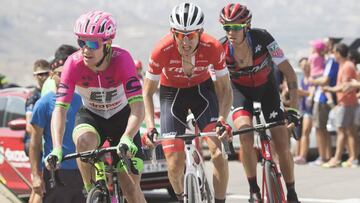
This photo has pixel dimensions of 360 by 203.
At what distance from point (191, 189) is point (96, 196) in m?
1.36

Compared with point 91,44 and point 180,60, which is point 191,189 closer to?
point 180,60

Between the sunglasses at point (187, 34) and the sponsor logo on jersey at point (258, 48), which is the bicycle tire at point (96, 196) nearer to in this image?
the sunglasses at point (187, 34)

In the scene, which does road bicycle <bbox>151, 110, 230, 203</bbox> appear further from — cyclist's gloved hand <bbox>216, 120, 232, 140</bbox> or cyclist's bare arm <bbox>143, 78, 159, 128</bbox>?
cyclist's bare arm <bbox>143, 78, 159, 128</bbox>

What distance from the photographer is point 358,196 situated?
12938 mm

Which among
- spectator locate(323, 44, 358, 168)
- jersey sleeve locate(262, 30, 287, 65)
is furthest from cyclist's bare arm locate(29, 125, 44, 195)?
spectator locate(323, 44, 358, 168)

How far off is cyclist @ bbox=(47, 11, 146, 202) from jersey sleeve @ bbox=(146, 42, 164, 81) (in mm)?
832

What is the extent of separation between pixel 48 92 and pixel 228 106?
168 centimetres

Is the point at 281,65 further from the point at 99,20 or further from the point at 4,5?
the point at 4,5

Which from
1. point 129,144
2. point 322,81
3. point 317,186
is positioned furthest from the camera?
point 322,81

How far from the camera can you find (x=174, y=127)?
995 centimetres

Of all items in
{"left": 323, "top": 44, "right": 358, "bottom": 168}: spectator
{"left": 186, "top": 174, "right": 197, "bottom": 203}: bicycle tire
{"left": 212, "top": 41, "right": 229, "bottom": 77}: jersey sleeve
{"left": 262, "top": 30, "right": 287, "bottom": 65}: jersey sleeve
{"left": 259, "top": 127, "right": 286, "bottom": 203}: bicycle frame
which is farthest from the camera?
{"left": 323, "top": 44, "right": 358, "bottom": 168}: spectator

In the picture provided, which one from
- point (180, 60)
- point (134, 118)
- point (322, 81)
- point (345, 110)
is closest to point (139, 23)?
point (322, 81)

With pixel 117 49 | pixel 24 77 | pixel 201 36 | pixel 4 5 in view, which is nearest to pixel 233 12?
pixel 201 36

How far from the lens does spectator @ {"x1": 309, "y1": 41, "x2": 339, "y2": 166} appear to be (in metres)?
16.9
